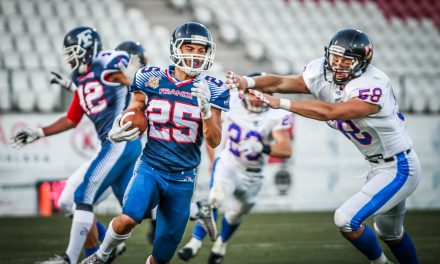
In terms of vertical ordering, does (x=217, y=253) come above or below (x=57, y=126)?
below

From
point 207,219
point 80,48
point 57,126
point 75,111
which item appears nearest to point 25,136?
point 57,126

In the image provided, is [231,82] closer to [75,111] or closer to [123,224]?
[123,224]

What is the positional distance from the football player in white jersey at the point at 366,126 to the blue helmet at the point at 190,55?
A: 249mm

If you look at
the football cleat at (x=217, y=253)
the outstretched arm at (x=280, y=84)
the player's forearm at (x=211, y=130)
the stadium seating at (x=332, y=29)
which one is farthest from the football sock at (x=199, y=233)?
the stadium seating at (x=332, y=29)

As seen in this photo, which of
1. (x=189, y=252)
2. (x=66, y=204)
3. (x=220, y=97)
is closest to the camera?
(x=220, y=97)

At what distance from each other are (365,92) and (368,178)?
0.77 meters

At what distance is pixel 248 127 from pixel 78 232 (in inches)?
97.3

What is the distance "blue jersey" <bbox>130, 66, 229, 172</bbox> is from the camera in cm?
471

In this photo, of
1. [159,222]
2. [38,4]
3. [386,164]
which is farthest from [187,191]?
[38,4]

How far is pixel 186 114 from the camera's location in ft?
15.5

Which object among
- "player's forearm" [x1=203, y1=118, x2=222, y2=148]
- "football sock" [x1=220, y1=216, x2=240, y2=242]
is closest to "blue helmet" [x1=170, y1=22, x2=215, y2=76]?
"player's forearm" [x1=203, y1=118, x2=222, y2=148]

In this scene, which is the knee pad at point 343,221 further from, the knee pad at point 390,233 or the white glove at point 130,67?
the white glove at point 130,67

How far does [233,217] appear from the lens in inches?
270

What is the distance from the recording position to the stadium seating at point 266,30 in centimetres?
1208
